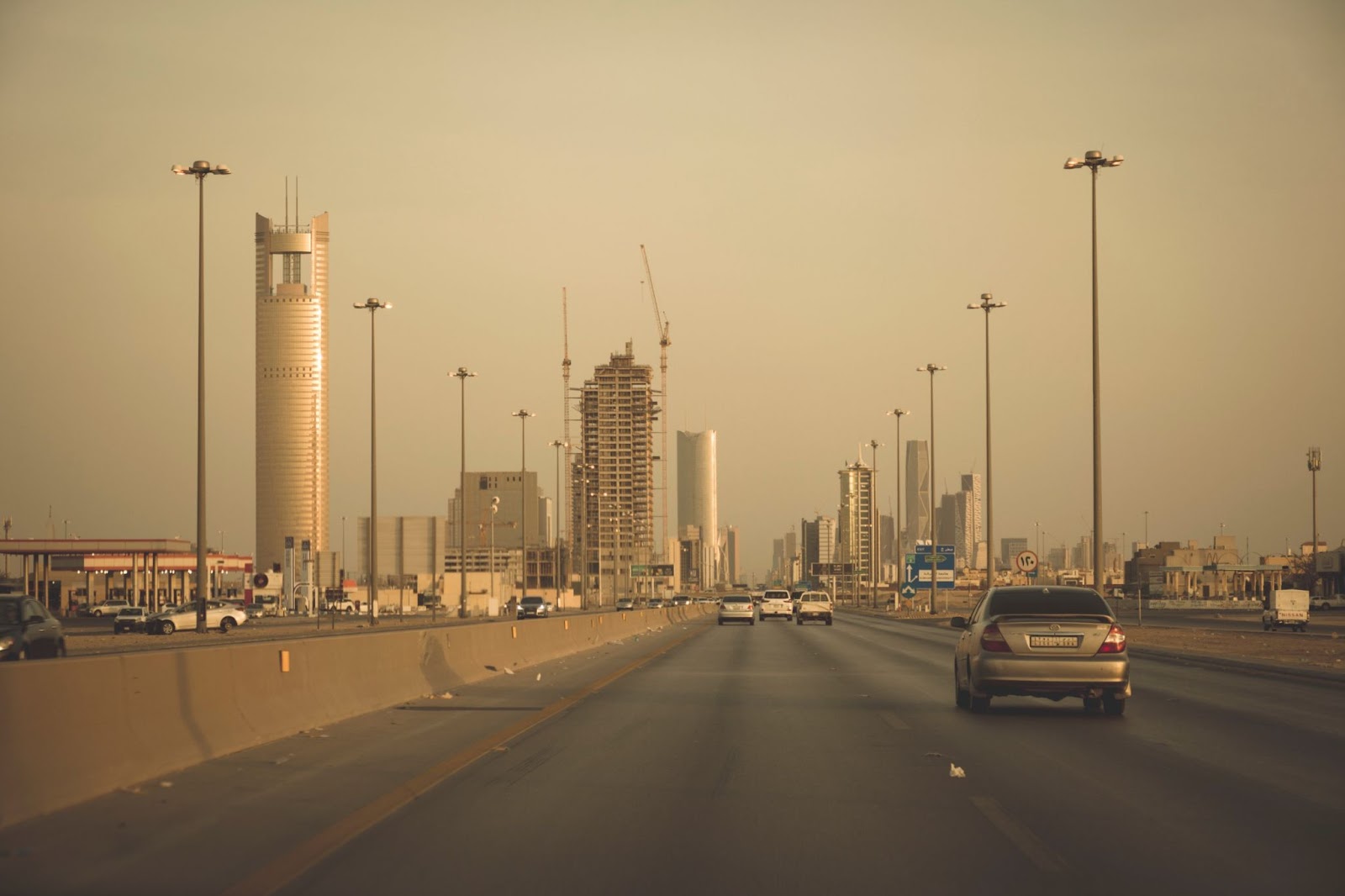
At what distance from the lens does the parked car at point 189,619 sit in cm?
6600

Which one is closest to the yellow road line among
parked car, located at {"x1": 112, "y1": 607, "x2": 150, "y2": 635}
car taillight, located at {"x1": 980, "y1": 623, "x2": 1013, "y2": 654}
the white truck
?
car taillight, located at {"x1": 980, "y1": 623, "x2": 1013, "y2": 654}

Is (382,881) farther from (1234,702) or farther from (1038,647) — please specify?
(1234,702)

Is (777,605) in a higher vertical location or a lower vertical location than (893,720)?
lower

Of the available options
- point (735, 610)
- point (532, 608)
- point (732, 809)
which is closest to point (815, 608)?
point (735, 610)

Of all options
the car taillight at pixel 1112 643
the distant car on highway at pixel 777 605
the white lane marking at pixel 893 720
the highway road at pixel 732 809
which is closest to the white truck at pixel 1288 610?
the distant car on highway at pixel 777 605

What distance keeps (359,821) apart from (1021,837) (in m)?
Answer: 4.33

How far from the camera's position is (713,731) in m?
16.1

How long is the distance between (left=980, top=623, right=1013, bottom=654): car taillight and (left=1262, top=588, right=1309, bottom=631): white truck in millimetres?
48658

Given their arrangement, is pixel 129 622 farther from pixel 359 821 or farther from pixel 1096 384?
pixel 359 821

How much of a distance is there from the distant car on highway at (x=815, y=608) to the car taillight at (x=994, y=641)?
50.6 meters

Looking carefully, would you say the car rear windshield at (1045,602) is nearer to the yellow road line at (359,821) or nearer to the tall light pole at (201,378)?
the yellow road line at (359,821)

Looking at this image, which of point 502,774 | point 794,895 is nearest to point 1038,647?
point 502,774

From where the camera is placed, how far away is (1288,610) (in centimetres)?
6203

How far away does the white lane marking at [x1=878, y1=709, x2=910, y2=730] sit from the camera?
16594 millimetres
